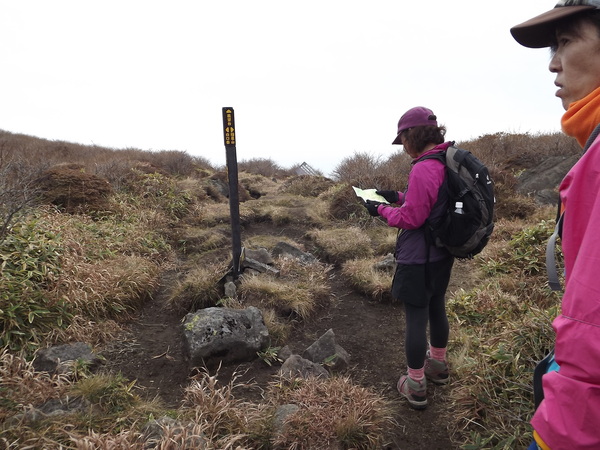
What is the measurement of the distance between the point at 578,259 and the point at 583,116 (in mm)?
461

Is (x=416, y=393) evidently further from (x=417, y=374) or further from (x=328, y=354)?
(x=328, y=354)

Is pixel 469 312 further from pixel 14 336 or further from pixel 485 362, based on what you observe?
pixel 14 336

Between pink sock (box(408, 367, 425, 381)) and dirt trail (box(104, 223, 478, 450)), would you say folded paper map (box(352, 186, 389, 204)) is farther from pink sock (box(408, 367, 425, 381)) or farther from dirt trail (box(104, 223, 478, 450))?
dirt trail (box(104, 223, 478, 450))

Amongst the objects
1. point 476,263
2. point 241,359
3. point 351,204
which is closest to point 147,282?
point 241,359

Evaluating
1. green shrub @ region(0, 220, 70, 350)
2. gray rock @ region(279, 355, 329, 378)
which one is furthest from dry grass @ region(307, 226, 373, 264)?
green shrub @ region(0, 220, 70, 350)

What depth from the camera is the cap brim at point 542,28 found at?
1161mm

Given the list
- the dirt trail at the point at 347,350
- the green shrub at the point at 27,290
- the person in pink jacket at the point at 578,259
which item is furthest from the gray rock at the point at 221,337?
the person in pink jacket at the point at 578,259

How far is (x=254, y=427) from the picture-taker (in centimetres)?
255

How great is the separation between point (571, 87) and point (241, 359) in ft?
11.0

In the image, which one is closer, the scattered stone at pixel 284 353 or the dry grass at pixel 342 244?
the scattered stone at pixel 284 353

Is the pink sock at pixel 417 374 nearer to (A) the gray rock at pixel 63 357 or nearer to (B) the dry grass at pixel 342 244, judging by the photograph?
(A) the gray rock at pixel 63 357

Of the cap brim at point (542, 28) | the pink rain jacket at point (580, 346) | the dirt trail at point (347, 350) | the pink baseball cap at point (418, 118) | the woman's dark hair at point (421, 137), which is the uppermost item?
the cap brim at point (542, 28)

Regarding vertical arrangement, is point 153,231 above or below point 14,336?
above

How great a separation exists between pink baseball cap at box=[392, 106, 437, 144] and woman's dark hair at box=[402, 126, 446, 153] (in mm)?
27
